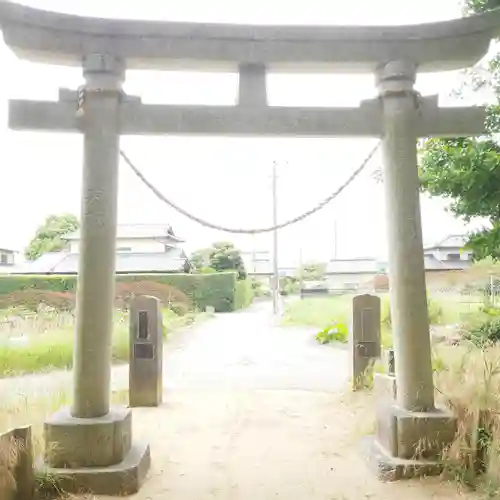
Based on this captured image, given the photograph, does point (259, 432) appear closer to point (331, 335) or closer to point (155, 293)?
point (331, 335)

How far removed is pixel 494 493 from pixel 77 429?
7.18ft

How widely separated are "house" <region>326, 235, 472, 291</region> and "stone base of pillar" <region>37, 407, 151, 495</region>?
24.8 ft

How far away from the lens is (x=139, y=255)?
1537cm

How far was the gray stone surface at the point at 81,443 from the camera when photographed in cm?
262

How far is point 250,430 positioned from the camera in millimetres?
3943

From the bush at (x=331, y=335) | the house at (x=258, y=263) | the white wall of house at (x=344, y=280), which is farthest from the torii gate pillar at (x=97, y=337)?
the house at (x=258, y=263)

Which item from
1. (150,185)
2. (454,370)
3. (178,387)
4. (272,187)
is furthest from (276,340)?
(150,185)

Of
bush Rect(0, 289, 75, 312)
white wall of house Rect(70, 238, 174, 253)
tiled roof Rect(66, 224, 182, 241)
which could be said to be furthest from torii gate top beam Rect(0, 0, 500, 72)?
white wall of house Rect(70, 238, 174, 253)

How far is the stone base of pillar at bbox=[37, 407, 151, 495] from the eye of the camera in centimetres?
255

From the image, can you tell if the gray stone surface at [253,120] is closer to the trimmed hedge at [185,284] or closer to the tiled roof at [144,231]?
the trimmed hedge at [185,284]

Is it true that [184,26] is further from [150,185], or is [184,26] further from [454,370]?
[454,370]

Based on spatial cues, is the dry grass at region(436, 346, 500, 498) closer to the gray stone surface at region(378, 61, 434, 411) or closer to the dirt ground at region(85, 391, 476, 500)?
the dirt ground at region(85, 391, 476, 500)

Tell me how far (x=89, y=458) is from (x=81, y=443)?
0.09 metres

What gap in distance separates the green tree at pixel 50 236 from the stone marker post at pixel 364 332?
33.6 feet
